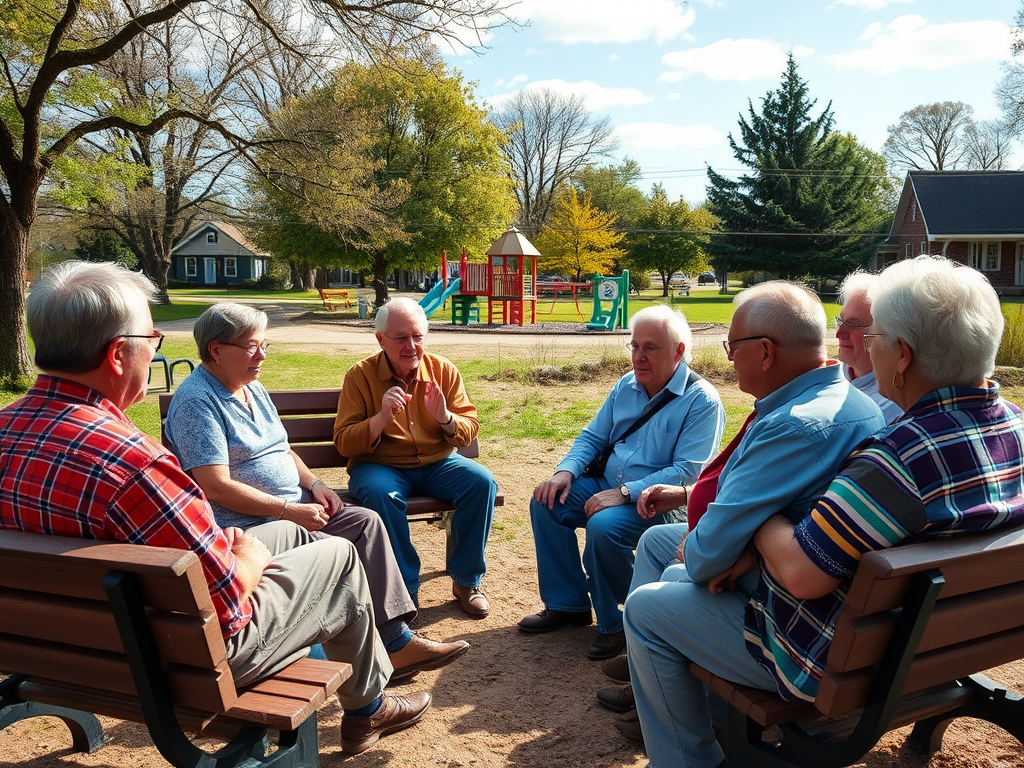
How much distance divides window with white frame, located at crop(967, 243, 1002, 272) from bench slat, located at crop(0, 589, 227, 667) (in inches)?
1817

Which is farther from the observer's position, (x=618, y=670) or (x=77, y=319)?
(x=618, y=670)

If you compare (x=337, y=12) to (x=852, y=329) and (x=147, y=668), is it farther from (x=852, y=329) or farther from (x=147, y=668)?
(x=147, y=668)

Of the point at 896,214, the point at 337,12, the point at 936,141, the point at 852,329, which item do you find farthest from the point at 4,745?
the point at 936,141

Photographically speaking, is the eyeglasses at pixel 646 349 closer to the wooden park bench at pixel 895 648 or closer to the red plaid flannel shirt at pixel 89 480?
the wooden park bench at pixel 895 648

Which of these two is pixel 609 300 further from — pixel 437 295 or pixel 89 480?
pixel 89 480

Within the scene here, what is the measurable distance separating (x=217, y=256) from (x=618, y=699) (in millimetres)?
72453

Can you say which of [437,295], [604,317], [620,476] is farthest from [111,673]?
[437,295]

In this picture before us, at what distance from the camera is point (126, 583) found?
6.28 feet

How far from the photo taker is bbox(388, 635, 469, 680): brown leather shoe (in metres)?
3.37

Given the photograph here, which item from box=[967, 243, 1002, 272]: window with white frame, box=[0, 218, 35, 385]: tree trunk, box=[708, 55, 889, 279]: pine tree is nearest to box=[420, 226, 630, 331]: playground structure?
box=[0, 218, 35, 385]: tree trunk

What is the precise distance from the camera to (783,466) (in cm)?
214

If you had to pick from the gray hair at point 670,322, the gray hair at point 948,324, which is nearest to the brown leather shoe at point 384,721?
the gray hair at point 670,322

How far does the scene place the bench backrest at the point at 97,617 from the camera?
6.27 feet

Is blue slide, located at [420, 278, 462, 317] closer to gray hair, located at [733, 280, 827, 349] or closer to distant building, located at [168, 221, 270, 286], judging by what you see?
gray hair, located at [733, 280, 827, 349]
